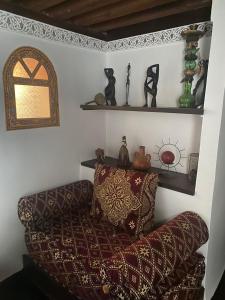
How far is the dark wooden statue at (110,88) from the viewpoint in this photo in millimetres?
2266

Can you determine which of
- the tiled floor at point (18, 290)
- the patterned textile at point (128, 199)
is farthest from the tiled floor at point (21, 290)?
the patterned textile at point (128, 199)

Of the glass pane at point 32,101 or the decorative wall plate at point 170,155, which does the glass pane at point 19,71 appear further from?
the decorative wall plate at point 170,155

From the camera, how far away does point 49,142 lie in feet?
6.88

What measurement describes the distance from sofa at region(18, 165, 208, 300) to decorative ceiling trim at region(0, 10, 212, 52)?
115 centimetres

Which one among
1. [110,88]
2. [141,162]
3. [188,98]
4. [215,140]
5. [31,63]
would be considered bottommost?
[141,162]

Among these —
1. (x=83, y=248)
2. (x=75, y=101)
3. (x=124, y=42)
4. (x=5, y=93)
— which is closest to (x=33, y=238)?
(x=83, y=248)

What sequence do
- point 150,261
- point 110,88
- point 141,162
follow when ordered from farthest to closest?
1. point 110,88
2. point 141,162
3. point 150,261

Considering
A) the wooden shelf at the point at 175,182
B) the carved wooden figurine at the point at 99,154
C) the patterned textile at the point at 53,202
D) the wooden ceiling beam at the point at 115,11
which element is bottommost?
the patterned textile at the point at 53,202

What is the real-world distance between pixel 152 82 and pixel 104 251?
→ 4.59 feet

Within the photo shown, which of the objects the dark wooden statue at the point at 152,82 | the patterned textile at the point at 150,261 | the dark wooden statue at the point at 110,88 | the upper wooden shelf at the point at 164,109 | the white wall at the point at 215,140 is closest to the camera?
the patterned textile at the point at 150,261

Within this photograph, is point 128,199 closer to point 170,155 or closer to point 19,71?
point 170,155

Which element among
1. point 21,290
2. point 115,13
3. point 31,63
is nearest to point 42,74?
point 31,63

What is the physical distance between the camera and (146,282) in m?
1.09

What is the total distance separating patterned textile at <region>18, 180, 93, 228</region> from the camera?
70.7 inches
